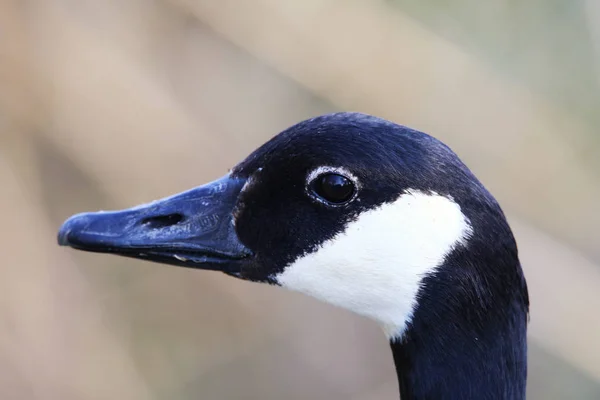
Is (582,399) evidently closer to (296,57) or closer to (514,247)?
(296,57)

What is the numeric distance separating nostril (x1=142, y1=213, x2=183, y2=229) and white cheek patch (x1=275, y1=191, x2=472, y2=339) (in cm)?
25

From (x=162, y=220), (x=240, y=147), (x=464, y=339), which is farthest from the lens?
(x=240, y=147)

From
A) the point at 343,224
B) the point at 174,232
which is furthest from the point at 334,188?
the point at 174,232

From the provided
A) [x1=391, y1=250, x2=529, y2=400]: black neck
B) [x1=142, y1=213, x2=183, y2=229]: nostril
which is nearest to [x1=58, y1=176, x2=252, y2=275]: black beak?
[x1=142, y1=213, x2=183, y2=229]: nostril

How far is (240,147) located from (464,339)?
2.15 meters

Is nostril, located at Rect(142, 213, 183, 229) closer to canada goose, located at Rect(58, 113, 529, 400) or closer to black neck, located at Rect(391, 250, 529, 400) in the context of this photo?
canada goose, located at Rect(58, 113, 529, 400)

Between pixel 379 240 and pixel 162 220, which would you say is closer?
pixel 379 240

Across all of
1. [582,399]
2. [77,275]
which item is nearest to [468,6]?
[582,399]

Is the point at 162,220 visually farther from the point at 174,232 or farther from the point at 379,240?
the point at 379,240

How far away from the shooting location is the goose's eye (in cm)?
137

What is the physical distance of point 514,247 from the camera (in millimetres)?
1377

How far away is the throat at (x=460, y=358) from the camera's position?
1.37 meters

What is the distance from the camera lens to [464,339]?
136cm

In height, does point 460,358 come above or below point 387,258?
Result: below
